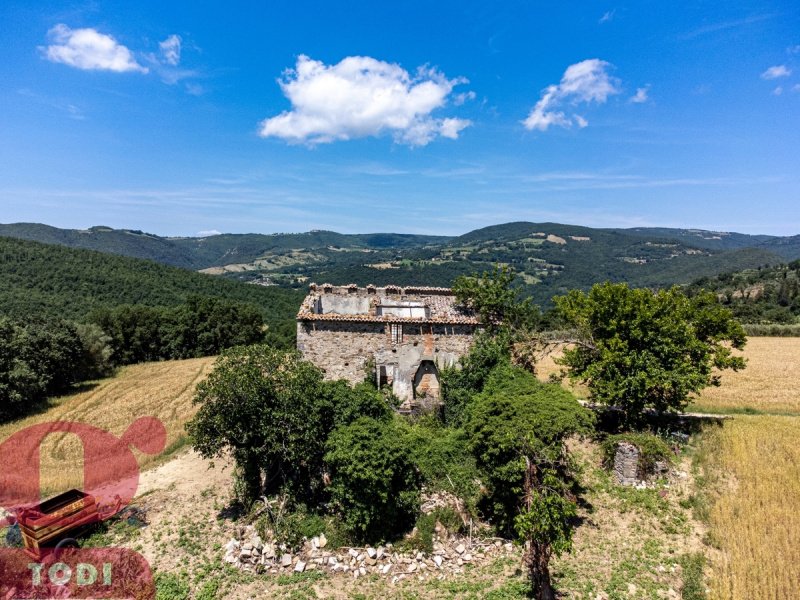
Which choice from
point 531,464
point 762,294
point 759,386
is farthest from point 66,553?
point 762,294

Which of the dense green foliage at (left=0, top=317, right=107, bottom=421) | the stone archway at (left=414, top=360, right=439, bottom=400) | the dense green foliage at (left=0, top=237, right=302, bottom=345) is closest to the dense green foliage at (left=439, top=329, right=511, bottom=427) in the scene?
the stone archway at (left=414, top=360, right=439, bottom=400)

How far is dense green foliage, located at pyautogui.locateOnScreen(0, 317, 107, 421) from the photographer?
1346 inches

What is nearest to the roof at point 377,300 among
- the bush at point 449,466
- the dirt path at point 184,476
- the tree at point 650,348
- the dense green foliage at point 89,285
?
the tree at point 650,348

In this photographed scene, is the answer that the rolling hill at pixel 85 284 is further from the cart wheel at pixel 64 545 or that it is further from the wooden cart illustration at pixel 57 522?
the cart wheel at pixel 64 545

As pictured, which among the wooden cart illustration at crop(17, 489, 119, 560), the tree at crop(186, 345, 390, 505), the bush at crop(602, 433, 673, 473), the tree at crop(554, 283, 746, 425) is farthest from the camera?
the tree at crop(554, 283, 746, 425)

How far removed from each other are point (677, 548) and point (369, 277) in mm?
133130

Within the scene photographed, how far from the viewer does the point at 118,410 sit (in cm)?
3675

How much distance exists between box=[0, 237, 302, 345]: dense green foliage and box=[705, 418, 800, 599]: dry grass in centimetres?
4996

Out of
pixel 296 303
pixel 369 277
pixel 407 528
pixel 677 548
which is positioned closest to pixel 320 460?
pixel 407 528

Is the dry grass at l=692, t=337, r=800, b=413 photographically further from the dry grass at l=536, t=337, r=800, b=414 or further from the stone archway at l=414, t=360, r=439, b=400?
the stone archway at l=414, t=360, r=439, b=400

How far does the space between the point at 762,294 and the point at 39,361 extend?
10437 cm

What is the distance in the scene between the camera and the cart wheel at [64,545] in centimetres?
1390

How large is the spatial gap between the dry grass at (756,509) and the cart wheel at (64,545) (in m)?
19.7

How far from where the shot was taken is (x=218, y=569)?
13820mm
